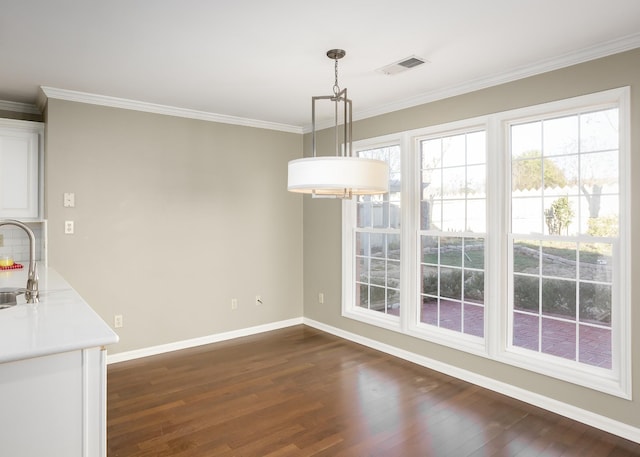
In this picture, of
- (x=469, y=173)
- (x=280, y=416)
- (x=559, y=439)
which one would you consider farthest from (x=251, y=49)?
(x=559, y=439)

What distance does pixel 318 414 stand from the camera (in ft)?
9.86

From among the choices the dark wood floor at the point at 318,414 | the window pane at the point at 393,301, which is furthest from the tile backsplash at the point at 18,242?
the window pane at the point at 393,301

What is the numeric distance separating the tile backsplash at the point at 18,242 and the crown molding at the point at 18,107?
117 centimetres

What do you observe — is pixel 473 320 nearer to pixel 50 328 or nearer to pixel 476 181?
pixel 476 181

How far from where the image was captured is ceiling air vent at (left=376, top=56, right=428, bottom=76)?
3.02 metres

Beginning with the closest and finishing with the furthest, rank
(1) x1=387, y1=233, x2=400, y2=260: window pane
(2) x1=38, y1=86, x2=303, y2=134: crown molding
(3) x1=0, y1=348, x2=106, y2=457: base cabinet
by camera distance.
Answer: (3) x1=0, y1=348, x2=106, y2=457: base cabinet → (2) x1=38, y1=86, x2=303, y2=134: crown molding → (1) x1=387, y1=233, x2=400, y2=260: window pane

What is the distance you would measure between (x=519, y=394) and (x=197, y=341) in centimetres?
320

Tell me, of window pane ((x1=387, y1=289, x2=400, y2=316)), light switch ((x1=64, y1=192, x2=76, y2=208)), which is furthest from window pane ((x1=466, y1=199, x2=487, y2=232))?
light switch ((x1=64, y1=192, x2=76, y2=208))

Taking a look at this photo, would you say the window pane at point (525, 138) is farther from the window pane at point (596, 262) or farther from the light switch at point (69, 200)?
the light switch at point (69, 200)

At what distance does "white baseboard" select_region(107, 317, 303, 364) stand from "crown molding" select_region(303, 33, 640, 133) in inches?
108

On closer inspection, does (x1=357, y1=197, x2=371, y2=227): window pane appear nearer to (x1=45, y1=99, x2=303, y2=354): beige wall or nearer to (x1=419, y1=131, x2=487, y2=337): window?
(x1=419, y1=131, x2=487, y2=337): window

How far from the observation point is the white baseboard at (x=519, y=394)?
9.02 feet

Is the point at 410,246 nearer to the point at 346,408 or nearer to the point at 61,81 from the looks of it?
the point at 346,408

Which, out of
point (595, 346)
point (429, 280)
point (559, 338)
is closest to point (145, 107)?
point (429, 280)
